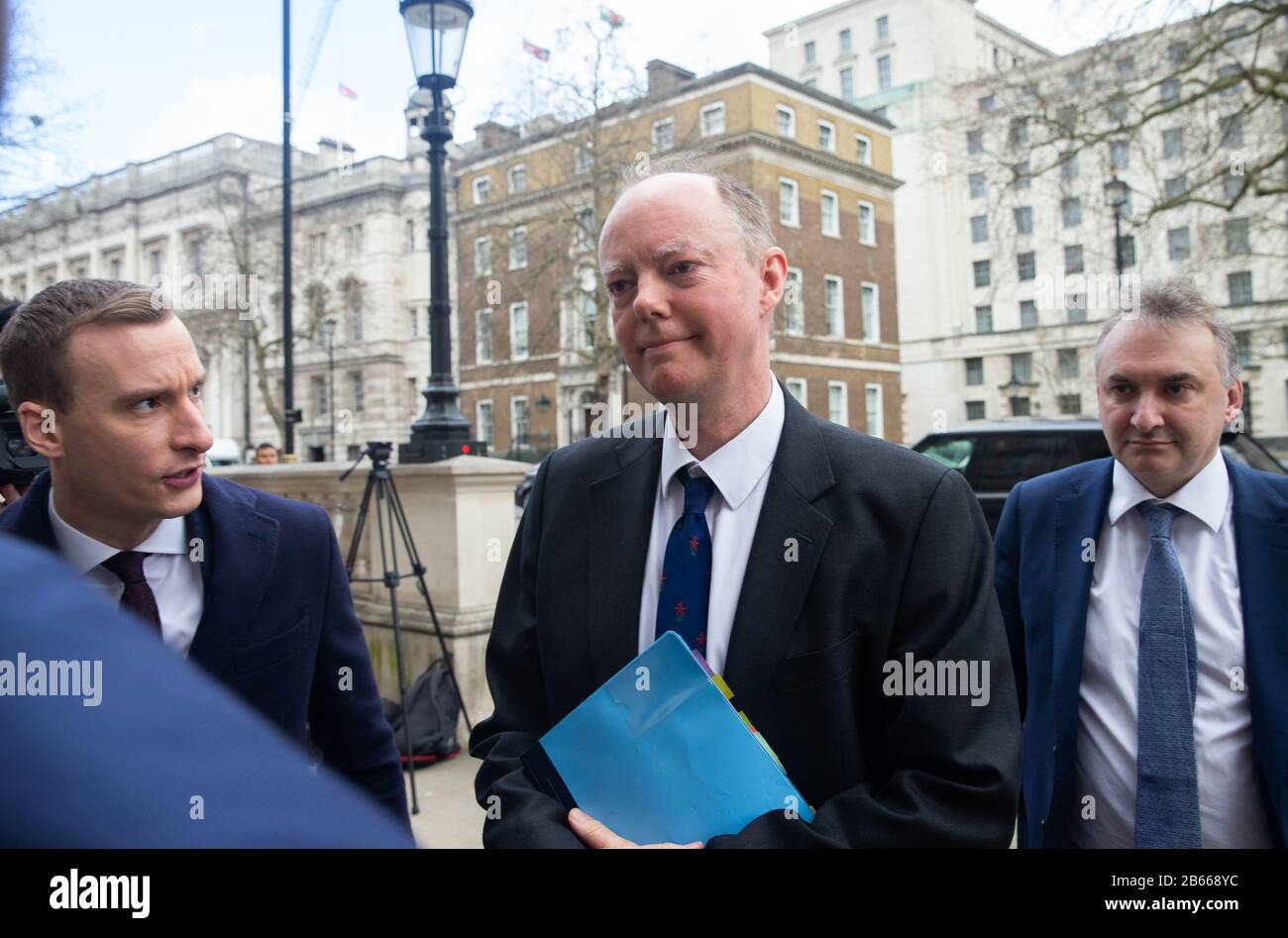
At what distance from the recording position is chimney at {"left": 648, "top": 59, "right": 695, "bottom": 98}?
30019 mm

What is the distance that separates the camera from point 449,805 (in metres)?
4.74

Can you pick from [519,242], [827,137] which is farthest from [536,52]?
[827,137]

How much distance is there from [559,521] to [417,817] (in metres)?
3.32

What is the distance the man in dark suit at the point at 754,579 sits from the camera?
1521 mm

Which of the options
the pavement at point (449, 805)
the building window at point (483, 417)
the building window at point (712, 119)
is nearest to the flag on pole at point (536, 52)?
the building window at point (712, 119)

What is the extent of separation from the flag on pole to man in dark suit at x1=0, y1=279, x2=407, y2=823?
21.0m

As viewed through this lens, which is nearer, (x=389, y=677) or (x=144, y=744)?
(x=144, y=744)

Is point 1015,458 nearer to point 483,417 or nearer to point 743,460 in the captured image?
point 743,460

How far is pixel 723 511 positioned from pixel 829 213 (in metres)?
36.6

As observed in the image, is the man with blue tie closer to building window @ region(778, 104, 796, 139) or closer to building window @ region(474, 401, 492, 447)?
building window @ region(778, 104, 796, 139)

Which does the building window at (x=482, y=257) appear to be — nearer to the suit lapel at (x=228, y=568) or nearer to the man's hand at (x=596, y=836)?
the suit lapel at (x=228, y=568)
